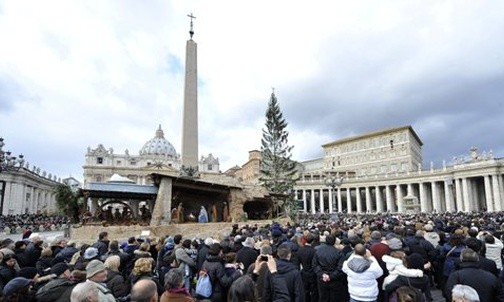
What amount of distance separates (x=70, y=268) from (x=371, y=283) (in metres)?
4.44

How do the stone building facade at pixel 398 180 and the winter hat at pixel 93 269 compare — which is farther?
the stone building facade at pixel 398 180

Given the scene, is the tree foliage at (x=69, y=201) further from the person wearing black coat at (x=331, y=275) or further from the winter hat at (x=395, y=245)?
the winter hat at (x=395, y=245)

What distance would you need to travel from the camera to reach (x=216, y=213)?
74.3 ft

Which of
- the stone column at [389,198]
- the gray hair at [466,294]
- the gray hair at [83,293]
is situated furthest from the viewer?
the stone column at [389,198]

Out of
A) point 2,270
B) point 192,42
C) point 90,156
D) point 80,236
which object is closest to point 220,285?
point 2,270

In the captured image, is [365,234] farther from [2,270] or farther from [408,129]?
[408,129]

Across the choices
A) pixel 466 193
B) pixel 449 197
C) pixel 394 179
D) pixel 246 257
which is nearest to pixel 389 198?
pixel 394 179

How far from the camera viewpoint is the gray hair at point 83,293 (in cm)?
265

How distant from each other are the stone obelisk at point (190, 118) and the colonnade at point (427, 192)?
95.4 ft

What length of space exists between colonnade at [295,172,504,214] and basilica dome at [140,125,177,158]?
5604 cm

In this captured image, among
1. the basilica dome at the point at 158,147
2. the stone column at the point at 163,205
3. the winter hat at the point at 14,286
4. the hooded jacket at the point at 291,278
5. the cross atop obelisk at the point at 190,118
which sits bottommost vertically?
the hooded jacket at the point at 291,278

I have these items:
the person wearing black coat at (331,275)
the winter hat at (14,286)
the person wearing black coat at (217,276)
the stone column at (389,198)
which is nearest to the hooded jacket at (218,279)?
the person wearing black coat at (217,276)

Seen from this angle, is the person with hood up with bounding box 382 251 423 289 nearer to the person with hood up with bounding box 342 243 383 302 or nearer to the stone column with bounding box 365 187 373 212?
the person with hood up with bounding box 342 243 383 302

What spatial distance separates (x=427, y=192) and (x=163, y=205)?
58435 millimetres
